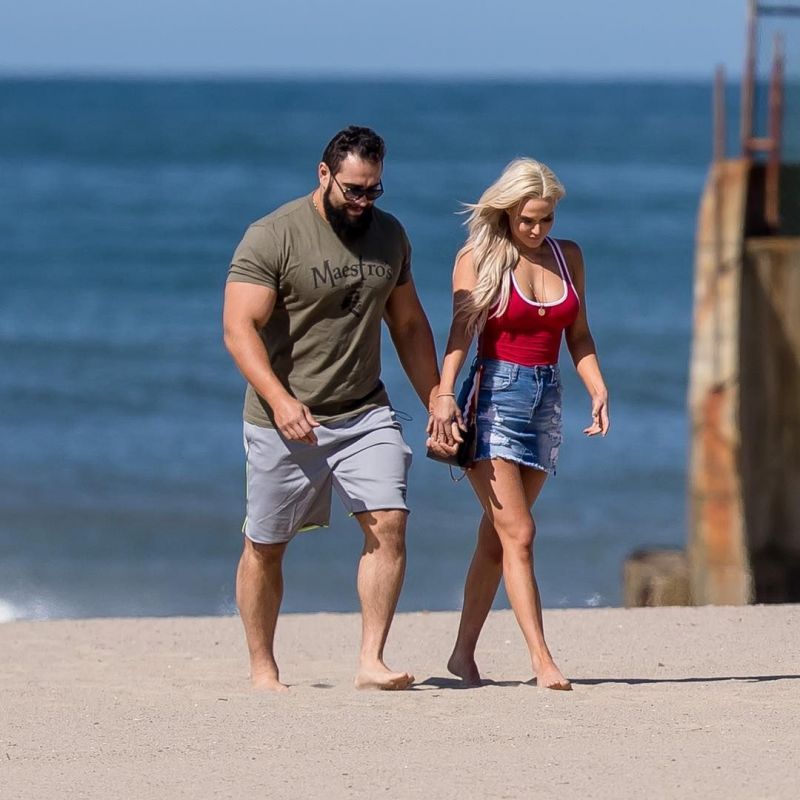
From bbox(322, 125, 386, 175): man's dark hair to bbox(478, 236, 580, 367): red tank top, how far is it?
0.58m

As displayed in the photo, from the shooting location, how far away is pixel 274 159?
58.7 meters

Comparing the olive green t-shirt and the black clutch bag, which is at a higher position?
the olive green t-shirt

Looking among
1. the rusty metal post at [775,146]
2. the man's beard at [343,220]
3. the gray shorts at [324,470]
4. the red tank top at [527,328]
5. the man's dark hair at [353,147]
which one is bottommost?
the gray shorts at [324,470]

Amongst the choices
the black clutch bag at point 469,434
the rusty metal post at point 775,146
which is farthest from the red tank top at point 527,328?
the rusty metal post at point 775,146

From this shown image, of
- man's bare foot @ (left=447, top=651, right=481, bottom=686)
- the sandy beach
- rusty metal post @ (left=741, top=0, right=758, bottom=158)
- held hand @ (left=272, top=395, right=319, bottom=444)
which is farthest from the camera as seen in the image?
rusty metal post @ (left=741, top=0, right=758, bottom=158)

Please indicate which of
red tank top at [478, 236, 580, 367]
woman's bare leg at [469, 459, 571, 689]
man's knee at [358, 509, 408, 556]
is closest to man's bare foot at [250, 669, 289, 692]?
man's knee at [358, 509, 408, 556]

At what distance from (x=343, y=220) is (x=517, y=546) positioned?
1.19 m

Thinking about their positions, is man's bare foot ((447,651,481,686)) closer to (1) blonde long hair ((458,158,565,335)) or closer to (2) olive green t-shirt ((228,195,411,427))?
(2) olive green t-shirt ((228,195,411,427))

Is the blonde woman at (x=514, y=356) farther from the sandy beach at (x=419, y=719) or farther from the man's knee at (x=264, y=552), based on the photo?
the man's knee at (x=264, y=552)

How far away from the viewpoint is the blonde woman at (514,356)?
5.25m

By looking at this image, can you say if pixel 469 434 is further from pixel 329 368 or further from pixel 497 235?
pixel 497 235

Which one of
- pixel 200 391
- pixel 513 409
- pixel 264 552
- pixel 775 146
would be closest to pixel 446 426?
pixel 513 409

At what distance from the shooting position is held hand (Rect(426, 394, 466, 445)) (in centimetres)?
527

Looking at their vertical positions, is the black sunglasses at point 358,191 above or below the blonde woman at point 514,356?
above
